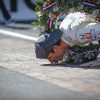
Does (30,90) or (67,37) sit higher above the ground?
(67,37)

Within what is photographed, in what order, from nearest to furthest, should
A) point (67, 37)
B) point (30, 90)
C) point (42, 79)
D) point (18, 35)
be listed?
point (30, 90) → point (42, 79) → point (67, 37) → point (18, 35)

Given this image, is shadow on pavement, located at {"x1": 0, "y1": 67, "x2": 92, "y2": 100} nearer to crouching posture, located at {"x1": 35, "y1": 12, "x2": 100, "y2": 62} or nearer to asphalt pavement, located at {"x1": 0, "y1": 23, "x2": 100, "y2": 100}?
Result: asphalt pavement, located at {"x1": 0, "y1": 23, "x2": 100, "y2": 100}

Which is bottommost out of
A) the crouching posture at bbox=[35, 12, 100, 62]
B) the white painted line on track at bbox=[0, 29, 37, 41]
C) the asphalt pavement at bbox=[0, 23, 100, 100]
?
the white painted line on track at bbox=[0, 29, 37, 41]

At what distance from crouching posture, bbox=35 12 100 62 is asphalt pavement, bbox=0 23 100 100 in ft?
0.85

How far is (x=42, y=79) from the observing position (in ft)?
29.2

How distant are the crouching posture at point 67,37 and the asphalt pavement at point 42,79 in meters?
0.26

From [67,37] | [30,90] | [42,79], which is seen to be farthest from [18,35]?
[30,90]

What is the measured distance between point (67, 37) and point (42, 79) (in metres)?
1.59

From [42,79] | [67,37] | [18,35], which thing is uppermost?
[67,37]

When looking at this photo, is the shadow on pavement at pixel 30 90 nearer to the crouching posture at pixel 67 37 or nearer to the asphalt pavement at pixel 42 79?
the asphalt pavement at pixel 42 79

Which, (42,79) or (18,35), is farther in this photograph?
(18,35)

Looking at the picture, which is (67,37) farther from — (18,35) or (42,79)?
(18,35)

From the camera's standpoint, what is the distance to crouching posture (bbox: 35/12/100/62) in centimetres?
1002

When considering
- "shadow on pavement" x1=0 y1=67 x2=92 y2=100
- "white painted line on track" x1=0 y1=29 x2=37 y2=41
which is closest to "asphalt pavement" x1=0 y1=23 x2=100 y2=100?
"shadow on pavement" x1=0 y1=67 x2=92 y2=100
